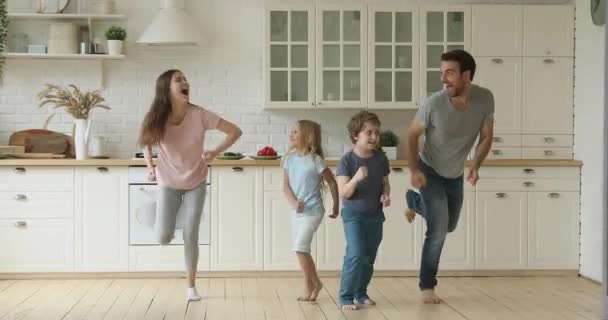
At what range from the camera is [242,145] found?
723cm

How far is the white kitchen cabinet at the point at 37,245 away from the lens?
6.47 meters

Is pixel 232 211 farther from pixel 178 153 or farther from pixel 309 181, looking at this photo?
pixel 309 181

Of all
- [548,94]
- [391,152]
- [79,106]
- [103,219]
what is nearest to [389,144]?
[391,152]

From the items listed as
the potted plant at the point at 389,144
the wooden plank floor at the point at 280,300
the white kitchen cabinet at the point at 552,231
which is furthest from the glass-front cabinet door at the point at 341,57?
the white kitchen cabinet at the point at 552,231

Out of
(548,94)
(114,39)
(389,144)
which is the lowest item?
(389,144)

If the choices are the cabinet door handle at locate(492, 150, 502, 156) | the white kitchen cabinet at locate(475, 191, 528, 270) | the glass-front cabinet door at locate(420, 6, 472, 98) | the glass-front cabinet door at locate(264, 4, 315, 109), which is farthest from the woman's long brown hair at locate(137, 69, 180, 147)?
the cabinet door handle at locate(492, 150, 502, 156)

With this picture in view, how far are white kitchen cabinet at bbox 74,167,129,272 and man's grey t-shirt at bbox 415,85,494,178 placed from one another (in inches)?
89.3

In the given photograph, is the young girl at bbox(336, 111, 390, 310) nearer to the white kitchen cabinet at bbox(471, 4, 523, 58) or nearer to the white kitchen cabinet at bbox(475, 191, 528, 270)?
the white kitchen cabinet at bbox(475, 191, 528, 270)

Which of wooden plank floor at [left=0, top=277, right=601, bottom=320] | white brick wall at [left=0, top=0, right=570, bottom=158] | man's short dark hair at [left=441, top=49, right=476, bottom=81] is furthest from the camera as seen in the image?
white brick wall at [left=0, top=0, right=570, bottom=158]

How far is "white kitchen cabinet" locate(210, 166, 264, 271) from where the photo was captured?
6617 mm

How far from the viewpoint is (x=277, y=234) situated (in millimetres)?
6648

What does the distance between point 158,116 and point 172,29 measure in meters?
1.46

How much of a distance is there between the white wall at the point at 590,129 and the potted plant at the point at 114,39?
3277 millimetres

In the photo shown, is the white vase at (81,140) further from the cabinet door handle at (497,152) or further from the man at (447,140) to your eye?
the cabinet door handle at (497,152)
